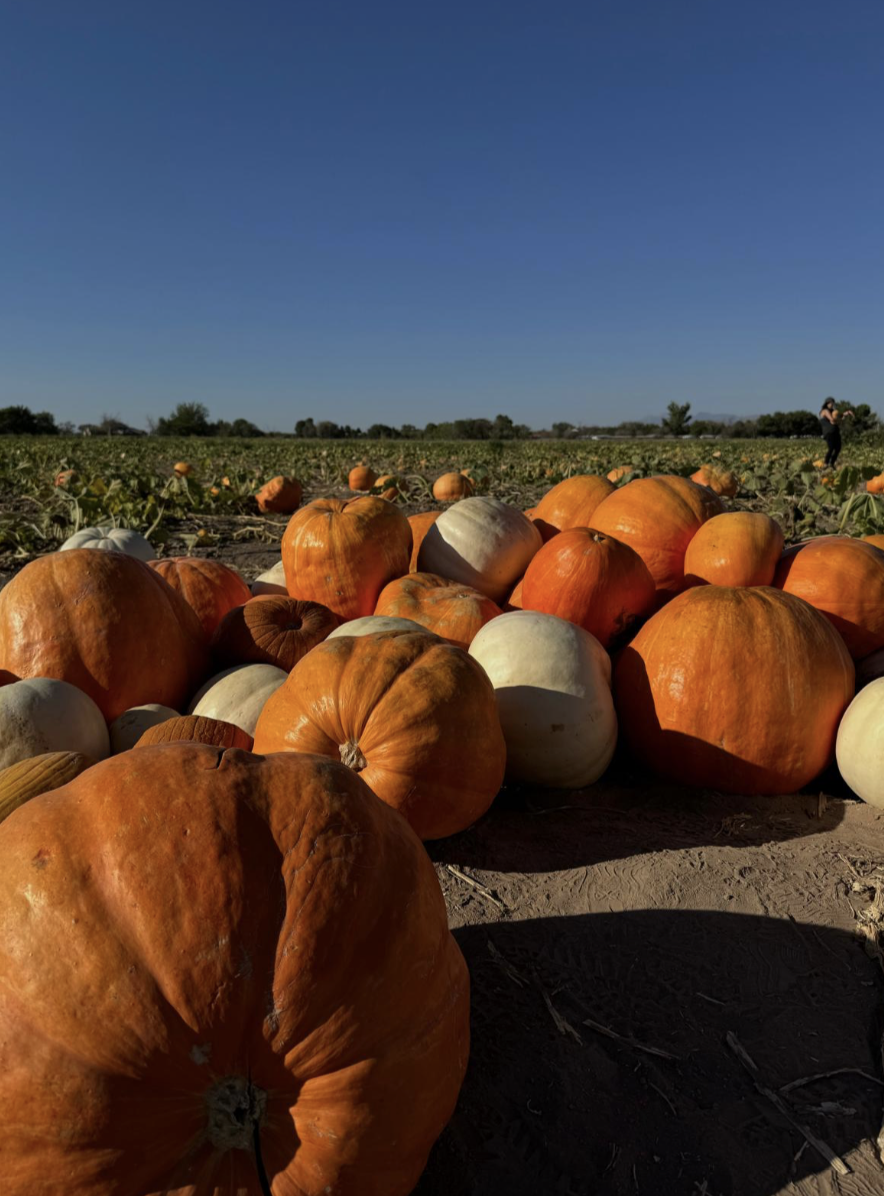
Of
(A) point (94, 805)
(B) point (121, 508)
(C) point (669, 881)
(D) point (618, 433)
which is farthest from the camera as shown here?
(D) point (618, 433)

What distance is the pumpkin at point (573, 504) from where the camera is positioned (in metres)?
4.62

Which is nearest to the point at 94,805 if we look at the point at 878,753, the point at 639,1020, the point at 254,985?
the point at 254,985

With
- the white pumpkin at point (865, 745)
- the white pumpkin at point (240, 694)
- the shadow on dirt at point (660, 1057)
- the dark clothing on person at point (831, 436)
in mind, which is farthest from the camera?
the dark clothing on person at point (831, 436)

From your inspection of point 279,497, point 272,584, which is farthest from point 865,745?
point 279,497

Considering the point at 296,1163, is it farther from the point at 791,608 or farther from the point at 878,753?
the point at 791,608

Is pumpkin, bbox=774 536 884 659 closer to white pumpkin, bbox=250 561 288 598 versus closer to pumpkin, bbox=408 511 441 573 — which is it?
pumpkin, bbox=408 511 441 573

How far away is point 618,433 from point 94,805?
86080mm

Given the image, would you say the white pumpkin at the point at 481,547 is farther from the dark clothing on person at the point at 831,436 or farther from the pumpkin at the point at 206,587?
the dark clothing on person at the point at 831,436

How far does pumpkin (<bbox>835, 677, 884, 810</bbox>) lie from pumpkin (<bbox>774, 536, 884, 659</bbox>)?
0.52m

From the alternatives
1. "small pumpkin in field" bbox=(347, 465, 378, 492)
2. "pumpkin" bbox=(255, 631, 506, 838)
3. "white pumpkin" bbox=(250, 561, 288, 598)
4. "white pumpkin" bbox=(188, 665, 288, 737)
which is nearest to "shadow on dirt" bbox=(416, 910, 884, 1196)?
"pumpkin" bbox=(255, 631, 506, 838)

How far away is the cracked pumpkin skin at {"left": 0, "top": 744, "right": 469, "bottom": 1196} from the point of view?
1212 millimetres

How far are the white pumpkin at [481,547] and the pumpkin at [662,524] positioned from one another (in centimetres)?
47

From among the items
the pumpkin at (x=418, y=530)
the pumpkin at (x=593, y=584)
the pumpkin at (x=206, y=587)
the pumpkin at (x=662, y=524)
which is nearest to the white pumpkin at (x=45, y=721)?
the pumpkin at (x=206, y=587)

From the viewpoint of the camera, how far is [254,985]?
1.27 metres
